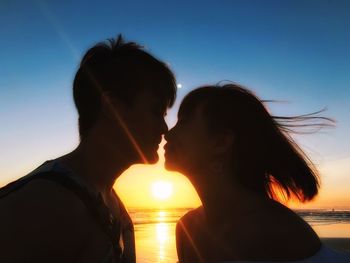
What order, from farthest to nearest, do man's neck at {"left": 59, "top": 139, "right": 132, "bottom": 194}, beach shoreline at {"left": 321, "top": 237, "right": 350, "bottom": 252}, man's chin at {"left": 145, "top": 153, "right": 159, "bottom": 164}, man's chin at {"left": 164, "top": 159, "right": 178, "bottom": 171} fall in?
beach shoreline at {"left": 321, "top": 237, "right": 350, "bottom": 252} < man's chin at {"left": 145, "top": 153, "right": 159, "bottom": 164} < man's chin at {"left": 164, "top": 159, "right": 178, "bottom": 171} < man's neck at {"left": 59, "top": 139, "right": 132, "bottom": 194}

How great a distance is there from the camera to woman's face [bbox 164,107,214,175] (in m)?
3.04

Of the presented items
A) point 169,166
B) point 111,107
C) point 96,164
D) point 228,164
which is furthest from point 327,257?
point 111,107

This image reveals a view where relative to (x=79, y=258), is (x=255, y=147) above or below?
above

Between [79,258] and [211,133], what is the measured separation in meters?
1.48

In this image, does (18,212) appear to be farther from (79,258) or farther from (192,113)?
(192,113)

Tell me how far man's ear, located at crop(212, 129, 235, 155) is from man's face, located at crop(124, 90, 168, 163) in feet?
2.80

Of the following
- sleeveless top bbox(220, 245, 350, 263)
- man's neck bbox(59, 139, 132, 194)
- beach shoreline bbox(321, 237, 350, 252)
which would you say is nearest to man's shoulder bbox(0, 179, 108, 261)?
man's neck bbox(59, 139, 132, 194)

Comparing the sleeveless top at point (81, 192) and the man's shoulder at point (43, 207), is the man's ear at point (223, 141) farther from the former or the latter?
the man's shoulder at point (43, 207)

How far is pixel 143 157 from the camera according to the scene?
356 cm

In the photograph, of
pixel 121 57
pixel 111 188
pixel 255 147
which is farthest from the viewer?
pixel 121 57

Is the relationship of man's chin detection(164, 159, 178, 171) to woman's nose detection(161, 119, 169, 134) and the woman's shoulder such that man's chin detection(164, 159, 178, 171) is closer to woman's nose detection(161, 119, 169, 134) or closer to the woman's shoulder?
woman's nose detection(161, 119, 169, 134)

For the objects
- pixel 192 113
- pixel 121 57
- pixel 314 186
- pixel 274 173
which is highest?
pixel 121 57

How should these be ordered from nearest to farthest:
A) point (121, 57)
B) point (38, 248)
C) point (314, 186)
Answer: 1. point (38, 248)
2. point (314, 186)
3. point (121, 57)

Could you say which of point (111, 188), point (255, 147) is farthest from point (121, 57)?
point (255, 147)
